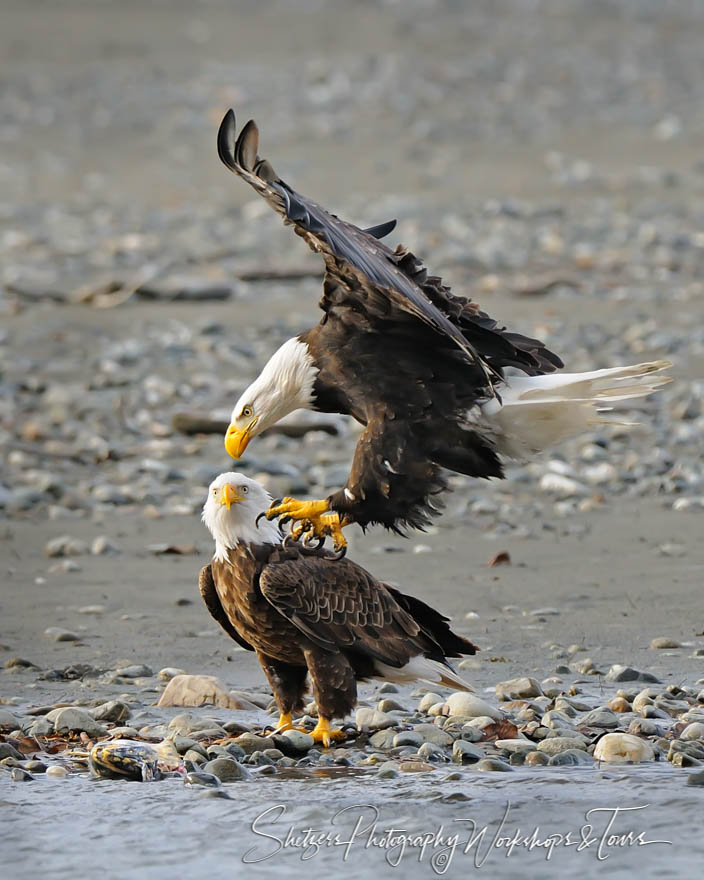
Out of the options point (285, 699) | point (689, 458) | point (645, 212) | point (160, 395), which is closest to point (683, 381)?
point (689, 458)

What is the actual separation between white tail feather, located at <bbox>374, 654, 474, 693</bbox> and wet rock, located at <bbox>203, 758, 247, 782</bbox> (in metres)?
0.60

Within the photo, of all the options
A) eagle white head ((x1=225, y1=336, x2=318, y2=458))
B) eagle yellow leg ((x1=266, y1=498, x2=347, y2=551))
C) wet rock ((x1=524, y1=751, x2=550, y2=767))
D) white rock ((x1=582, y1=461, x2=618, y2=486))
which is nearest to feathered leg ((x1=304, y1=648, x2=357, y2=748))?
eagle yellow leg ((x1=266, y1=498, x2=347, y2=551))

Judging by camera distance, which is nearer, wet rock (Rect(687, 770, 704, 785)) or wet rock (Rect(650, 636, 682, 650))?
wet rock (Rect(687, 770, 704, 785))

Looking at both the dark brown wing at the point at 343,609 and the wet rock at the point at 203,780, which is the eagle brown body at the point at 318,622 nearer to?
the dark brown wing at the point at 343,609

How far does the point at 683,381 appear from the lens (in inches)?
365

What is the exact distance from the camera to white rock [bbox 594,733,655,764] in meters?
4.52

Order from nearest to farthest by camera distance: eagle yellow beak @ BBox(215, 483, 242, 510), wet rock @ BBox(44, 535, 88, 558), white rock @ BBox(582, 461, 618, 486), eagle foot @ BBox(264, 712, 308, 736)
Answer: eagle foot @ BBox(264, 712, 308, 736), eagle yellow beak @ BBox(215, 483, 242, 510), wet rock @ BBox(44, 535, 88, 558), white rock @ BBox(582, 461, 618, 486)

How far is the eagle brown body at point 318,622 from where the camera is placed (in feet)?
15.8

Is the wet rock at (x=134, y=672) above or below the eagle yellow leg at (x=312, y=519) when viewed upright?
below

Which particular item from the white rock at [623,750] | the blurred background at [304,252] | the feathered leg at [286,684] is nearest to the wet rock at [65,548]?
the blurred background at [304,252]

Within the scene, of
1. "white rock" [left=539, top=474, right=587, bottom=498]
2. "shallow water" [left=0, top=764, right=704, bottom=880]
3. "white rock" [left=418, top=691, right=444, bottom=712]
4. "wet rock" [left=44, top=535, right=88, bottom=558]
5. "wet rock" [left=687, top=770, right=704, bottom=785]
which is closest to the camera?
"shallow water" [left=0, top=764, right=704, bottom=880]

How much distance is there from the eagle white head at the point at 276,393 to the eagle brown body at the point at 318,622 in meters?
0.51

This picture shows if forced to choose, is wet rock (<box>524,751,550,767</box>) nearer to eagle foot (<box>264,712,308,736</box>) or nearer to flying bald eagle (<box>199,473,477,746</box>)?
flying bald eagle (<box>199,473,477,746</box>)

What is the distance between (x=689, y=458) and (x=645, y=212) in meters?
7.26
